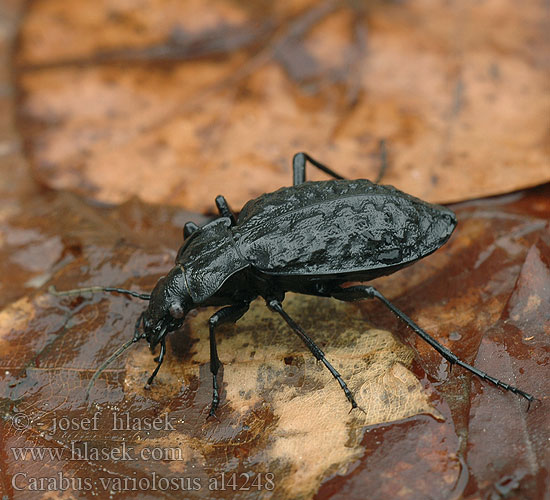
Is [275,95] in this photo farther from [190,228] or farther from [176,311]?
[176,311]

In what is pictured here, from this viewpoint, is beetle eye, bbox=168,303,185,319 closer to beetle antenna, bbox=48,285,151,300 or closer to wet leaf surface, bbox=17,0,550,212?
beetle antenna, bbox=48,285,151,300

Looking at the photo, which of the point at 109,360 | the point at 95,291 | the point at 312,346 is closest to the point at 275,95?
the point at 95,291

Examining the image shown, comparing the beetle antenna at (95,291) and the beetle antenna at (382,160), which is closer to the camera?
the beetle antenna at (95,291)

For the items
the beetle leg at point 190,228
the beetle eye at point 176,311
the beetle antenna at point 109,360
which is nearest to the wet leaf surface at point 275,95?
the beetle leg at point 190,228

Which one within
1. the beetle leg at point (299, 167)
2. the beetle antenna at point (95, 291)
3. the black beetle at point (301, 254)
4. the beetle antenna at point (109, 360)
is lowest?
the beetle antenna at point (109, 360)

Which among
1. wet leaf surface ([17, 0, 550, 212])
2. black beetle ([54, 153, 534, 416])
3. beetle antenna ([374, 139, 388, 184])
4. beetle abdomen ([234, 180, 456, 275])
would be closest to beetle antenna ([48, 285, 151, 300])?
black beetle ([54, 153, 534, 416])

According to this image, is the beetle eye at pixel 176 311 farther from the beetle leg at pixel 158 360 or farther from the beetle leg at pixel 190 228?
the beetle leg at pixel 190 228

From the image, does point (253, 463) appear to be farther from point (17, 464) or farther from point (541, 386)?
point (541, 386)
